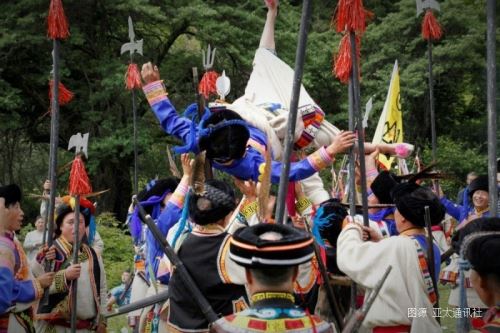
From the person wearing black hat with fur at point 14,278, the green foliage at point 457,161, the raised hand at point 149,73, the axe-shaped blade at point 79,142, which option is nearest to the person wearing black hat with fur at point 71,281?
the axe-shaped blade at point 79,142

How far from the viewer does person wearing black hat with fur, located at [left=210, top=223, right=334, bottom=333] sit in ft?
10.3

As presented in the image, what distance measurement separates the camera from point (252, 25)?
59.4ft

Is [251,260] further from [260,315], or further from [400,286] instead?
[400,286]

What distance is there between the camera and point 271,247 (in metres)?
3.14

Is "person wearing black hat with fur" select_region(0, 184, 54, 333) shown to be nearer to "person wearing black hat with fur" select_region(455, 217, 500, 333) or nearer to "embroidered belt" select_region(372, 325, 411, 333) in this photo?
"embroidered belt" select_region(372, 325, 411, 333)

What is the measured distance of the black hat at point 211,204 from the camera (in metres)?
4.63

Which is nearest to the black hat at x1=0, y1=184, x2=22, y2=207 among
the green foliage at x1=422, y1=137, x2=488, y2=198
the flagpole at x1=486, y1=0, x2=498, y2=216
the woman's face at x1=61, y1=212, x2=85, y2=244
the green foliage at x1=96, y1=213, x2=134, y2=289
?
the woman's face at x1=61, y1=212, x2=85, y2=244

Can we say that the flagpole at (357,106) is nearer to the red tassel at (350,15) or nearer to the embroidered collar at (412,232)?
the red tassel at (350,15)

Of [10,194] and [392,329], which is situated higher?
[10,194]

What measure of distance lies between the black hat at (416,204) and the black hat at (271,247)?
1.80 m

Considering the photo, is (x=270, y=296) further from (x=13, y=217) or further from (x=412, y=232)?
(x=13, y=217)

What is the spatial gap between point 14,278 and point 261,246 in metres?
2.39

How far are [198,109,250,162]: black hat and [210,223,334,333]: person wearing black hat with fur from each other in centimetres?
195

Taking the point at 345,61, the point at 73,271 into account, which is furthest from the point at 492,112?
the point at 73,271
